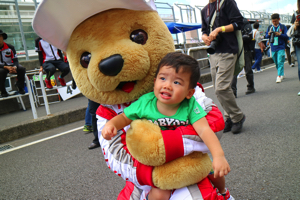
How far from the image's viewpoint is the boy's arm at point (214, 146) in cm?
105

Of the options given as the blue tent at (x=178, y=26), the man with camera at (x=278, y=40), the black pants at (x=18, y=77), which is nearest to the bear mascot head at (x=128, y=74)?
the black pants at (x=18, y=77)

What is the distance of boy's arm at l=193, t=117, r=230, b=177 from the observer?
1047mm

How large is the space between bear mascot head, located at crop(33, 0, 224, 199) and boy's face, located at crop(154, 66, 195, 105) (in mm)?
134

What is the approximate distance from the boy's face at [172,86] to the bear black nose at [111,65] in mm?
213

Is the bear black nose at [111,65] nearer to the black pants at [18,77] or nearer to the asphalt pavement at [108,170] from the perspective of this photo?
the asphalt pavement at [108,170]

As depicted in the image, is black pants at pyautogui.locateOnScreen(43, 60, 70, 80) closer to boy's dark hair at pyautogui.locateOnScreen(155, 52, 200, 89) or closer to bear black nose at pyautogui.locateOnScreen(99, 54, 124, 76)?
bear black nose at pyautogui.locateOnScreen(99, 54, 124, 76)

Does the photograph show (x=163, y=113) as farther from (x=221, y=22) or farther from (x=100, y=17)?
(x=221, y=22)

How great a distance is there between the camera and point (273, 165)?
2.45 meters

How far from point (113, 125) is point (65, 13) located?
61 centimetres

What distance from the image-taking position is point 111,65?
121cm

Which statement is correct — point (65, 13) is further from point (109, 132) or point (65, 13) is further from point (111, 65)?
point (109, 132)

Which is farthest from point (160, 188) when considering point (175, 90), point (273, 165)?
point (273, 165)

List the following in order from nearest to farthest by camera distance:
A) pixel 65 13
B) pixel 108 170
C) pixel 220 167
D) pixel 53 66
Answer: pixel 220 167 < pixel 65 13 < pixel 108 170 < pixel 53 66

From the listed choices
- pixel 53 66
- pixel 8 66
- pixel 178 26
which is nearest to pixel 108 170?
pixel 8 66
